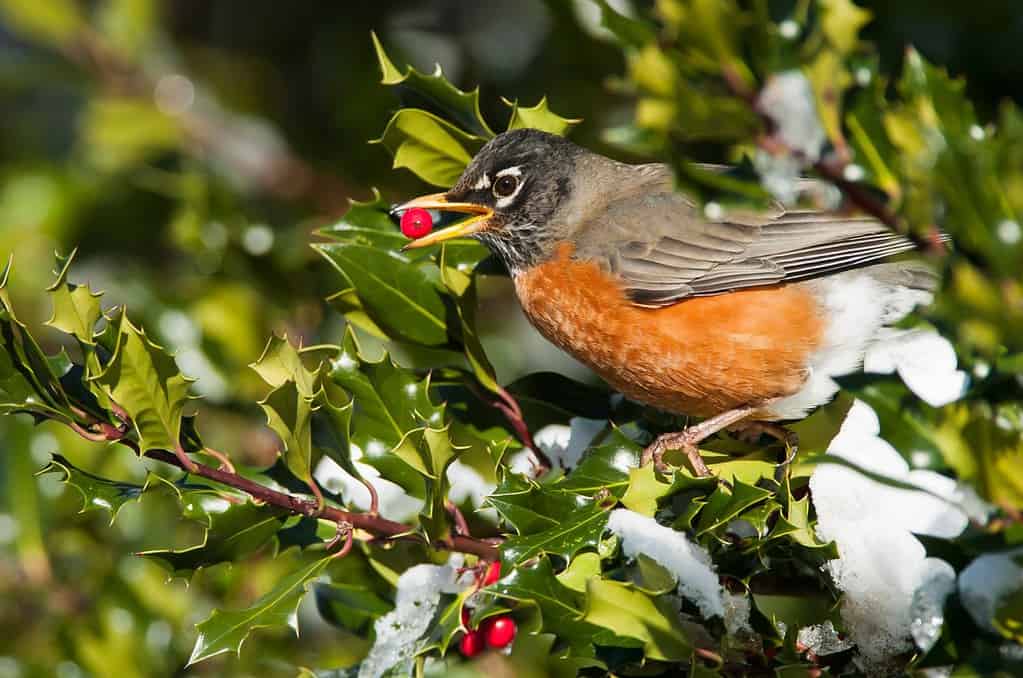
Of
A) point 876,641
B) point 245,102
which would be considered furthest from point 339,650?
point 245,102

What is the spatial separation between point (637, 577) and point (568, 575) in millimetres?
121

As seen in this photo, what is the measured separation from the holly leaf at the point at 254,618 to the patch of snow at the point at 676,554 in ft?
1.88

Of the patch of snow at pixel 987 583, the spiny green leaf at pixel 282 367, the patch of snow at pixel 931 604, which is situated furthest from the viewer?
the spiny green leaf at pixel 282 367

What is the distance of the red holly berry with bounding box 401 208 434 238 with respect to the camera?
288 cm

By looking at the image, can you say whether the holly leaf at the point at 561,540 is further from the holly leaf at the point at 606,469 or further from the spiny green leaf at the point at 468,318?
the spiny green leaf at the point at 468,318

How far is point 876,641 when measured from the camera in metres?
2.01

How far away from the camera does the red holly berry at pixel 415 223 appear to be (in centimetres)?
288

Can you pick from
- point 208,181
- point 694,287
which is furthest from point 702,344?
point 208,181

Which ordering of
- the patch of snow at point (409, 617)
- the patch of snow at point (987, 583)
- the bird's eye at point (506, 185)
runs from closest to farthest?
the patch of snow at point (987, 583)
the patch of snow at point (409, 617)
the bird's eye at point (506, 185)

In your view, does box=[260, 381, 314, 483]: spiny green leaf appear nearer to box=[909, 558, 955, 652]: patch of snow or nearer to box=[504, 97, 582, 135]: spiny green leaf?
box=[504, 97, 582, 135]: spiny green leaf

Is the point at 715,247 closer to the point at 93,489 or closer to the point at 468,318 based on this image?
the point at 468,318

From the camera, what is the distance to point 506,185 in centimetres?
334

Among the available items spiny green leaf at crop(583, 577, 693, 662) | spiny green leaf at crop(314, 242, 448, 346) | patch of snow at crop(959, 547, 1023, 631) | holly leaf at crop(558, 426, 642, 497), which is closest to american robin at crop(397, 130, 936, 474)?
spiny green leaf at crop(314, 242, 448, 346)

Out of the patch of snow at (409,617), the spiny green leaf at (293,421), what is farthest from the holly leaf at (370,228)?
the patch of snow at (409,617)
